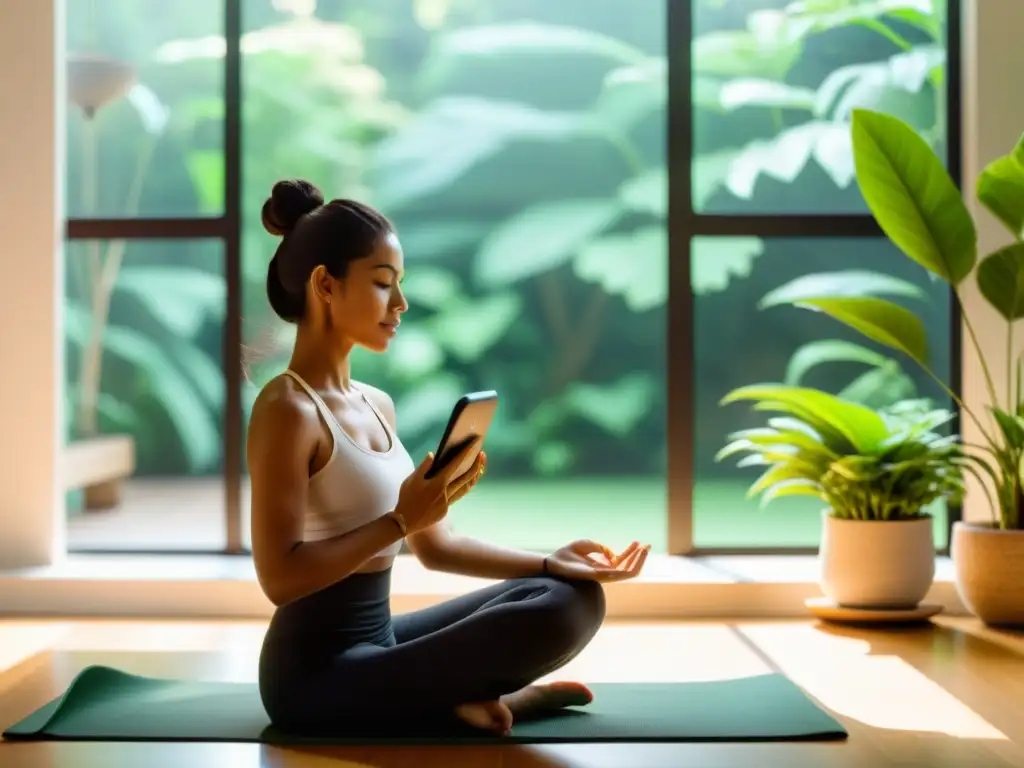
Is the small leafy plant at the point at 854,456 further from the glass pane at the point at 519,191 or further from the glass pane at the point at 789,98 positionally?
the glass pane at the point at 789,98

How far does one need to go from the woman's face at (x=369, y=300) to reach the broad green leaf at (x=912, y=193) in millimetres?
1583

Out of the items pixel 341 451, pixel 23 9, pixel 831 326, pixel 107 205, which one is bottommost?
pixel 341 451

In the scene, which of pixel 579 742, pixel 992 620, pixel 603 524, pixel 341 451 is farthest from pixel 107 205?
pixel 992 620

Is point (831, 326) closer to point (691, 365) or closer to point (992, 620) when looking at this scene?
point (691, 365)

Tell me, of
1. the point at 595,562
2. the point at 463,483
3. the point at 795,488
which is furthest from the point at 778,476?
the point at 463,483

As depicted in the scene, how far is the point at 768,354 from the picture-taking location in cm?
402

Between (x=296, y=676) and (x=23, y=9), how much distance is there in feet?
8.14

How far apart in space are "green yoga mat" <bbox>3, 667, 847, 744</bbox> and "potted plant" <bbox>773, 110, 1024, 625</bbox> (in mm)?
872

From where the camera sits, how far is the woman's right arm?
212 cm

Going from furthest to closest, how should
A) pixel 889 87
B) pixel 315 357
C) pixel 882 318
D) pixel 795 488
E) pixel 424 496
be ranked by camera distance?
pixel 889 87, pixel 795 488, pixel 882 318, pixel 315 357, pixel 424 496

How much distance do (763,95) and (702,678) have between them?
6.21 feet

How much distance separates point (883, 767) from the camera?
217 cm

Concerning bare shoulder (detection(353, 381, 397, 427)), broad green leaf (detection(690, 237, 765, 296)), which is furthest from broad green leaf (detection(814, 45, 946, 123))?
bare shoulder (detection(353, 381, 397, 427))

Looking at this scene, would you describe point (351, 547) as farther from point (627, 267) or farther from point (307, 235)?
point (627, 267)
